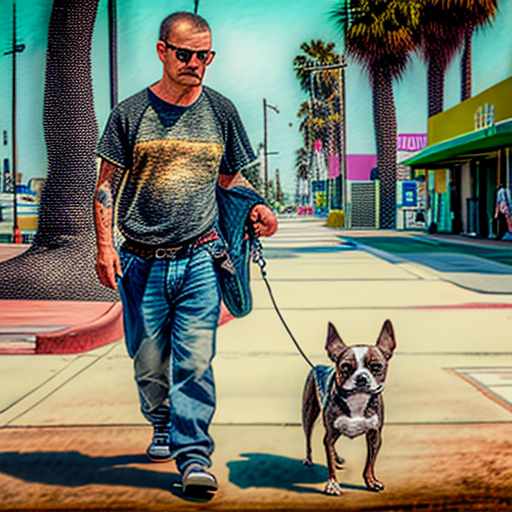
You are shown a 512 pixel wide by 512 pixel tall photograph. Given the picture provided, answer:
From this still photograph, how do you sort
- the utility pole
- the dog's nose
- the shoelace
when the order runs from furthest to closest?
the utility pole < the shoelace < the dog's nose

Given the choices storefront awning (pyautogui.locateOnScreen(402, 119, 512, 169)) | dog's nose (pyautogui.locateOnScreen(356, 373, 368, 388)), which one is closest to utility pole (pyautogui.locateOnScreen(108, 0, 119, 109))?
dog's nose (pyautogui.locateOnScreen(356, 373, 368, 388))

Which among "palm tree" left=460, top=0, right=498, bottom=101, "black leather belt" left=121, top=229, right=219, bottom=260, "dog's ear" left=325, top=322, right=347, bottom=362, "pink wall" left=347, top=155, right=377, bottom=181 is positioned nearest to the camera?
"dog's ear" left=325, top=322, right=347, bottom=362

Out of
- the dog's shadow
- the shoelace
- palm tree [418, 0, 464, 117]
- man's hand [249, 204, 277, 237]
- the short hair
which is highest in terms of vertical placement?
palm tree [418, 0, 464, 117]

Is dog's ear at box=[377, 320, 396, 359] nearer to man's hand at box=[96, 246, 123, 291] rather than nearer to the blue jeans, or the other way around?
the blue jeans

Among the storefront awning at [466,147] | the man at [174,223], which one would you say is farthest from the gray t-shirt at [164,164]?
the storefront awning at [466,147]

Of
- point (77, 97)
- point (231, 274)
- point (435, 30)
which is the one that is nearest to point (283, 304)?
point (77, 97)

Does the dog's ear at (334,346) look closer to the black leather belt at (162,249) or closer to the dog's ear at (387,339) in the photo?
the dog's ear at (387,339)

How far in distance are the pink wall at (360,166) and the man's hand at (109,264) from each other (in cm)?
5497

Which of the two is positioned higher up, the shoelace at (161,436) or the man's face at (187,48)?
the man's face at (187,48)

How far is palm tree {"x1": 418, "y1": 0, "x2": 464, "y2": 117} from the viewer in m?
37.5

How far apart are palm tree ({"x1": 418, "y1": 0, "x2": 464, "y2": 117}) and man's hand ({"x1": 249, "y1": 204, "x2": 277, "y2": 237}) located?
3471 centimetres

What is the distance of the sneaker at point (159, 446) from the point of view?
448cm

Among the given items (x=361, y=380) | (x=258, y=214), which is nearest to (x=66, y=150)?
(x=258, y=214)

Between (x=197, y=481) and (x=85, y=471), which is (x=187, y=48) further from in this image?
(x=85, y=471)
